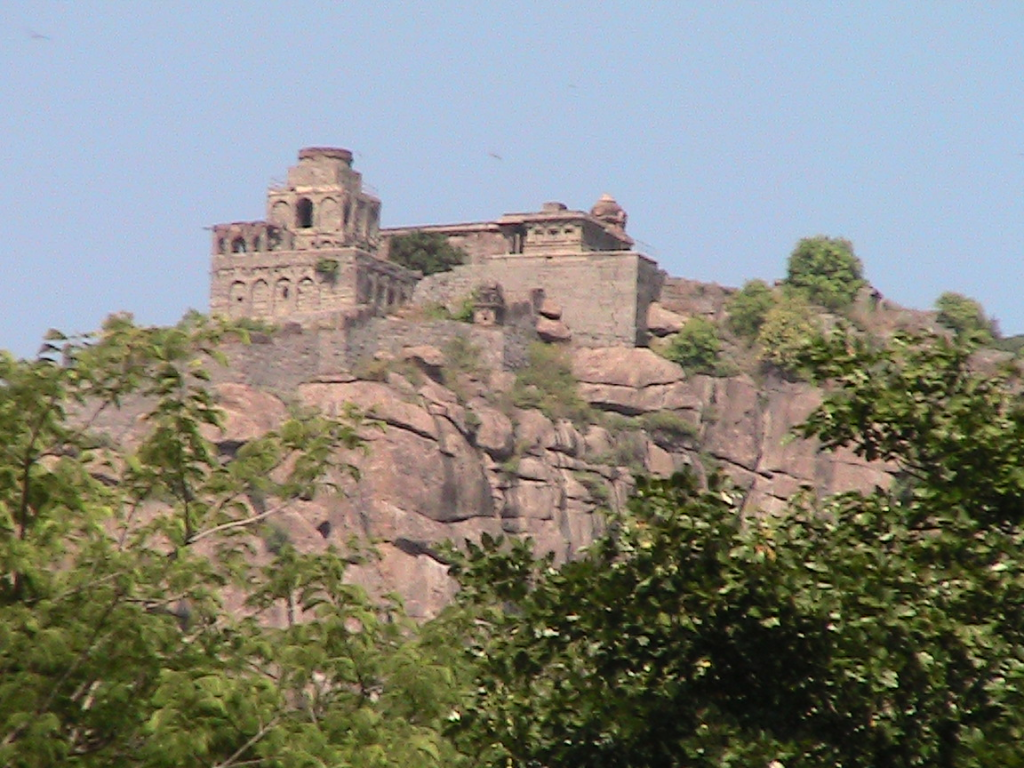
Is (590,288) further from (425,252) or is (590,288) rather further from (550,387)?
(425,252)

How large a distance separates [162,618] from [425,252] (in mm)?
87404

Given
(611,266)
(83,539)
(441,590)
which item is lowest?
(441,590)

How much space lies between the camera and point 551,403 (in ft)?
333

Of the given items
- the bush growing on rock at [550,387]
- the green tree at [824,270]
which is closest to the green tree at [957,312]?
the green tree at [824,270]

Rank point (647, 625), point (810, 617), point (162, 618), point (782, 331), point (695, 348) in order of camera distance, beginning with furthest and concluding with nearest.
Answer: point (782, 331) → point (695, 348) → point (162, 618) → point (647, 625) → point (810, 617)

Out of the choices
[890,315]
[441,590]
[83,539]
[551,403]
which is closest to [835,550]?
[83,539]

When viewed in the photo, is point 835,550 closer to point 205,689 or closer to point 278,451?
→ point 205,689

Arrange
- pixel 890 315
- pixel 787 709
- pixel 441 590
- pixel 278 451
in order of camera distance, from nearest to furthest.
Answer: pixel 787 709 → pixel 278 451 → pixel 441 590 → pixel 890 315

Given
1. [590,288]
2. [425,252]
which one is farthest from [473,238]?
[590,288]

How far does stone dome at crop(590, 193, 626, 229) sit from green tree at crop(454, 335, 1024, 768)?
8863cm

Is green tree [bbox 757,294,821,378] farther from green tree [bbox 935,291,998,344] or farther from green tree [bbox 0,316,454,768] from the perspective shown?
green tree [bbox 0,316,454,768]

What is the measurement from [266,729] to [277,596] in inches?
202

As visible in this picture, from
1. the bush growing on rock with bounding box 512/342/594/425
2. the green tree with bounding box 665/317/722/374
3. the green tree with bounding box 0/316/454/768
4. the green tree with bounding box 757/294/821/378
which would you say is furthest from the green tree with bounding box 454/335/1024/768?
the green tree with bounding box 757/294/821/378

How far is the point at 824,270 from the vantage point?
11344cm
